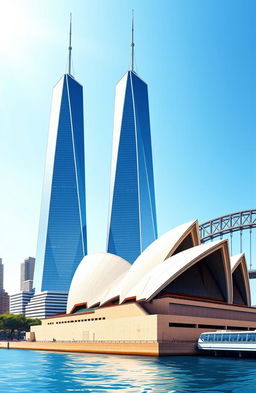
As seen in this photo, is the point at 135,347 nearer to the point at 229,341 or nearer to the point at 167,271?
the point at 167,271

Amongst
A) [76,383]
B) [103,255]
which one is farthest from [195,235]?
[76,383]

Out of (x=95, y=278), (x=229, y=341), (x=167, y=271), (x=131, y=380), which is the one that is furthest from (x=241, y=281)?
(x=131, y=380)

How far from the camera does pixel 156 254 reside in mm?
80812

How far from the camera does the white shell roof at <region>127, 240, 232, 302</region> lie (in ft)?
229

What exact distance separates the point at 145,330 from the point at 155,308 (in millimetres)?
3920

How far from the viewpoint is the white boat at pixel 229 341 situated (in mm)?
59594

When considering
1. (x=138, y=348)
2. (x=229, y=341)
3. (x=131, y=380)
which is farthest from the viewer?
(x=138, y=348)

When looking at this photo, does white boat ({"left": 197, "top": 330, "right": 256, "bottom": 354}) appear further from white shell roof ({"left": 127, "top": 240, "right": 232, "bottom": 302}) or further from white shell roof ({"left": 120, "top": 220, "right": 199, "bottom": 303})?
white shell roof ({"left": 120, "top": 220, "right": 199, "bottom": 303})

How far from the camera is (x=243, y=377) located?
36688mm

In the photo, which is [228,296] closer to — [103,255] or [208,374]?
[103,255]

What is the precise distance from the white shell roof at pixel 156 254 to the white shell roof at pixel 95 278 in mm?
15976

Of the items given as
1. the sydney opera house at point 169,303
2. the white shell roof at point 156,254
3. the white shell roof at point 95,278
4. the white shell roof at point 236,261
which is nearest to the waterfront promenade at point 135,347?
the sydney opera house at point 169,303

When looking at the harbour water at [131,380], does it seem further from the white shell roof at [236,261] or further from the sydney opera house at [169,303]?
the white shell roof at [236,261]

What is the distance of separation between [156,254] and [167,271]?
9.14 meters
